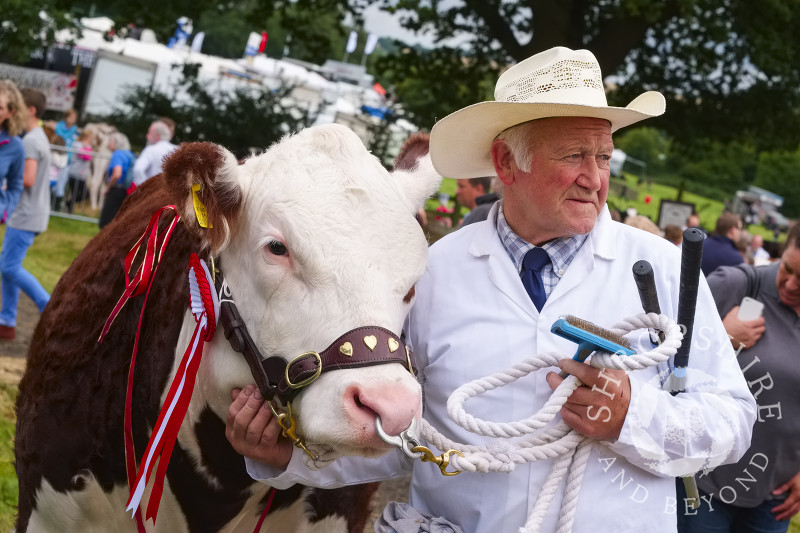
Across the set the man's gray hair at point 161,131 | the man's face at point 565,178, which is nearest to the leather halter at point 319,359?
the man's face at point 565,178

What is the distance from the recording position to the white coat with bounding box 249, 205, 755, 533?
220 centimetres

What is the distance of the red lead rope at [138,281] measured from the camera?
283 cm

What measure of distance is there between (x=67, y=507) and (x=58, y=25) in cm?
1907

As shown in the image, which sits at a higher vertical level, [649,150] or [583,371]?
[583,371]

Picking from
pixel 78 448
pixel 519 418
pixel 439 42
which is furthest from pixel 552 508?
pixel 439 42

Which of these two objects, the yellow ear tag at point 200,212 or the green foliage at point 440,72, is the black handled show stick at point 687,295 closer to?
the yellow ear tag at point 200,212

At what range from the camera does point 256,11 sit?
16.0 m

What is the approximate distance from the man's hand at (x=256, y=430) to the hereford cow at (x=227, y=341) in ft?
0.37

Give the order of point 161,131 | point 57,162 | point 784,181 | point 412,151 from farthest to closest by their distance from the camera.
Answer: point 784,181 < point 57,162 < point 161,131 < point 412,151

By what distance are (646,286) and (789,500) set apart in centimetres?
216

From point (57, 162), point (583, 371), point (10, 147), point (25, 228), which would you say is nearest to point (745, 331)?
point (583, 371)

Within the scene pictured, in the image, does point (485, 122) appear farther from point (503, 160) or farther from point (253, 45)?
point (253, 45)

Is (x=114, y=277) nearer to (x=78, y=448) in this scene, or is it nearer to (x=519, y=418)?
(x=78, y=448)

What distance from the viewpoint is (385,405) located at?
201 centimetres
